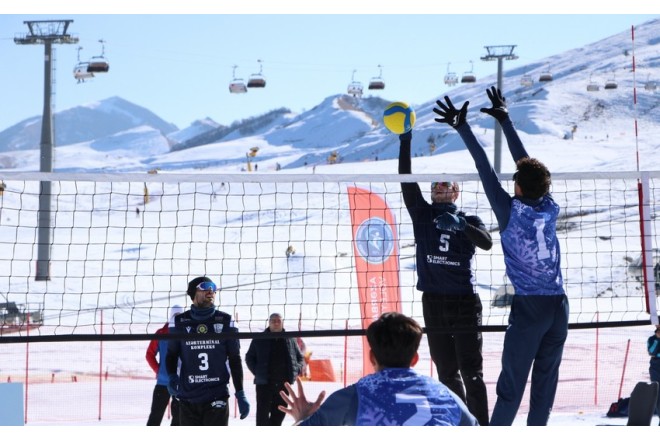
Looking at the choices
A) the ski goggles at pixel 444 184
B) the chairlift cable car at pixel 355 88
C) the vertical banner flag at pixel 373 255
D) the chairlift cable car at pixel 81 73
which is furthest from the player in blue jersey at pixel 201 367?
the chairlift cable car at pixel 355 88

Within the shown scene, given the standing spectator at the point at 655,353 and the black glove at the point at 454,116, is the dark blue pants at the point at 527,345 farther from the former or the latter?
the standing spectator at the point at 655,353

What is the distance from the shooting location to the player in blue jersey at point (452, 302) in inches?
254

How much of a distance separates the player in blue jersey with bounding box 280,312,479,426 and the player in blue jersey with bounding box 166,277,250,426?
3042 mm

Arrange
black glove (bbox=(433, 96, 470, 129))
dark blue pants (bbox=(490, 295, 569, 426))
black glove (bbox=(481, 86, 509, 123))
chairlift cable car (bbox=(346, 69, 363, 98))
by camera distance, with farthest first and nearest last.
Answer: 1. chairlift cable car (bbox=(346, 69, 363, 98))
2. black glove (bbox=(481, 86, 509, 123))
3. black glove (bbox=(433, 96, 470, 129))
4. dark blue pants (bbox=(490, 295, 569, 426))

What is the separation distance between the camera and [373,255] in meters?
12.3

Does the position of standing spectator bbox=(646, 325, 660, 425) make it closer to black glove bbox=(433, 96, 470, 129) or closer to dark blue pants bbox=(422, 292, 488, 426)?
dark blue pants bbox=(422, 292, 488, 426)

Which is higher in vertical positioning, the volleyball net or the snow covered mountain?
the snow covered mountain

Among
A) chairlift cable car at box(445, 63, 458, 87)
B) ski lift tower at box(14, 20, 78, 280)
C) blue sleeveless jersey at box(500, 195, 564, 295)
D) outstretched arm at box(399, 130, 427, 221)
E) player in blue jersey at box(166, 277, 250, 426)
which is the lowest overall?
player in blue jersey at box(166, 277, 250, 426)

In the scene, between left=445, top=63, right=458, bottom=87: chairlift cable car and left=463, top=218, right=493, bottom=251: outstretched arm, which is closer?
left=463, top=218, right=493, bottom=251: outstretched arm

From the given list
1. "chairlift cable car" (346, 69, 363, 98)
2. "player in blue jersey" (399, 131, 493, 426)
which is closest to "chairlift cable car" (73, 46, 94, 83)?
"chairlift cable car" (346, 69, 363, 98)

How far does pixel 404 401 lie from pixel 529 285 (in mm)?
2177

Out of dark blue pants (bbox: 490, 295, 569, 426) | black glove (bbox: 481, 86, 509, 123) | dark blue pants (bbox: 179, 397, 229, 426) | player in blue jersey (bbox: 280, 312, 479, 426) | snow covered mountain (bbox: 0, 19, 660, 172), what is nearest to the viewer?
player in blue jersey (bbox: 280, 312, 479, 426)

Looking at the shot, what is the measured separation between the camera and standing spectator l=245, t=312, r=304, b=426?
30.8ft

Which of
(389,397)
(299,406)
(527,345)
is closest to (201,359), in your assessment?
(527,345)
